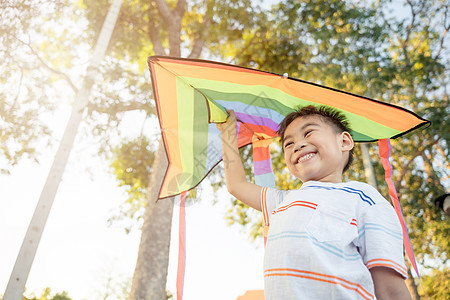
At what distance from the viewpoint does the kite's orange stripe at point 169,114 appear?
8.61ft

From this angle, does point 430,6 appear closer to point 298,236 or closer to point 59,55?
point 59,55

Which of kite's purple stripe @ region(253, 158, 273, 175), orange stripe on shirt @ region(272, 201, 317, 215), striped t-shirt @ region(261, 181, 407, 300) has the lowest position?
striped t-shirt @ region(261, 181, 407, 300)

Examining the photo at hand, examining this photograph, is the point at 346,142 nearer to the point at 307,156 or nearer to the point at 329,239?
the point at 307,156

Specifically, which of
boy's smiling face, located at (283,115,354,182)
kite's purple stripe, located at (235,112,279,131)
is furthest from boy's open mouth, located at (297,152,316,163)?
kite's purple stripe, located at (235,112,279,131)

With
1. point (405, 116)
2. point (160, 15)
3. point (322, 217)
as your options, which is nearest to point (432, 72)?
point (160, 15)

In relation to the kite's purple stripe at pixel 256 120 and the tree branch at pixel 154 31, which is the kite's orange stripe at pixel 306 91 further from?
the tree branch at pixel 154 31

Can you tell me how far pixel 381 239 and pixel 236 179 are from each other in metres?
0.93

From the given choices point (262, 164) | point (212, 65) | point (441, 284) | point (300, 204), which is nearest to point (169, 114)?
point (212, 65)

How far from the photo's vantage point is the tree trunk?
19.5 feet

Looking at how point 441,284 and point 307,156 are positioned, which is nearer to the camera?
point 307,156

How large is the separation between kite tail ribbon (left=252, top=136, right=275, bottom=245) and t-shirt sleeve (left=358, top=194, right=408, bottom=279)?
1379 mm

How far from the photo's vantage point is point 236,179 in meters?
2.06

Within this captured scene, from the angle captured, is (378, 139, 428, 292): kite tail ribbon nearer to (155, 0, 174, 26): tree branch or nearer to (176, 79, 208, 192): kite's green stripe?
(176, 79, 208, 192): kite's green stripe

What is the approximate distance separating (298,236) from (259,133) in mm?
1590
